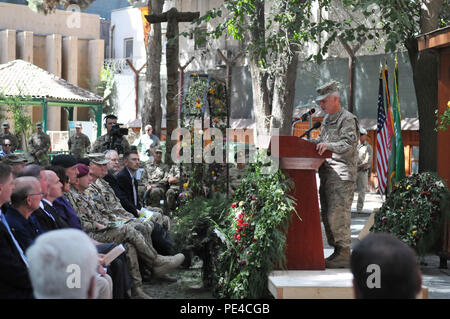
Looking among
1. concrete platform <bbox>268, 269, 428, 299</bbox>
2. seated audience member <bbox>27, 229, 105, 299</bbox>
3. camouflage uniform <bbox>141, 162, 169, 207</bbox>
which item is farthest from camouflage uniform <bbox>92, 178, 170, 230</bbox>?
seated audience member <bbox>27, 229, 105, 299</bbox>

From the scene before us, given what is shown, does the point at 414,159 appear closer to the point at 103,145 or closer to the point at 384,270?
the point at 103,145

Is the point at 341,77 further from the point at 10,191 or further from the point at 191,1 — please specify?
the point at 10,191

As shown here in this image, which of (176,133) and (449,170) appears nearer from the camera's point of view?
(449,170)

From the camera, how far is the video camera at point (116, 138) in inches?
535

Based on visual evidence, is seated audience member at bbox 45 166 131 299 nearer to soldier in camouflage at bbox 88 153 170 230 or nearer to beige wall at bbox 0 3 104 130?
soldier in camouflage at bbox 88 153 170 230

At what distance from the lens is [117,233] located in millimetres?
7066

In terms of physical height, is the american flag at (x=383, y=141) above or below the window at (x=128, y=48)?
below

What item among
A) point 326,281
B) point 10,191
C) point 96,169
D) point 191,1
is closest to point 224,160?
point 96,169

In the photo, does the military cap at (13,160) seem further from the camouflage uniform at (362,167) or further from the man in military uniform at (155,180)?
the camouflage uniform at (362,167)

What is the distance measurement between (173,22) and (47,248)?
11.1m

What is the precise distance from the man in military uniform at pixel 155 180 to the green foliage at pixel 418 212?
15.6ft

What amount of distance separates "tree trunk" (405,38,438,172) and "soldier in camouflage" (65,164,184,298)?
4698mm

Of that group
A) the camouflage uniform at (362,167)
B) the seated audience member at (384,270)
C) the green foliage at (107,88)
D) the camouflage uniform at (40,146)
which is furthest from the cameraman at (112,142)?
the green foliage at (107,88)

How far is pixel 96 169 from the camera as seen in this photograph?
7930 millimetres
